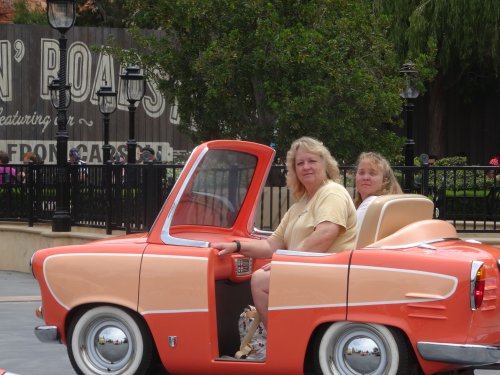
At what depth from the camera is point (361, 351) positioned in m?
6.97

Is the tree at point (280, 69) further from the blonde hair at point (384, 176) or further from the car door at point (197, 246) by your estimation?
the car door at point (197, 246)

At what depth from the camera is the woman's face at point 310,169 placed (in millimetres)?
7773

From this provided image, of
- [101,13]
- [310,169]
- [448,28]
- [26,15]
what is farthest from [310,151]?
[101,13]

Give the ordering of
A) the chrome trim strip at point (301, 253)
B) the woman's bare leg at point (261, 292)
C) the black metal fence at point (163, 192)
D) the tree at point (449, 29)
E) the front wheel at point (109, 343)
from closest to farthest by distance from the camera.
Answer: the chrome trim strip at point (301, 253)
the woman's bare leg at point (261, 292)
the front wheel at point (109, 343)
the black metal fence at point (163, 192)
the tree at point (449, 29)

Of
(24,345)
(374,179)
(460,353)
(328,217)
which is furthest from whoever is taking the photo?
(24,345)

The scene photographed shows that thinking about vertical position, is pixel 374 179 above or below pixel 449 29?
below

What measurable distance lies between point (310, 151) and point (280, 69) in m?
12.2

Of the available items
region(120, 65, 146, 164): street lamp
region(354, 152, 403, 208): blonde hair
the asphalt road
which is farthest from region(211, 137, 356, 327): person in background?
region(120, 65, 146, 164): street lamp

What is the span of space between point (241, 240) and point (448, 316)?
1.67 metres

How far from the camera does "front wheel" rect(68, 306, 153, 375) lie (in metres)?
7.66

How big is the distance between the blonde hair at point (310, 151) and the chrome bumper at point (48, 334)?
5.74 feet

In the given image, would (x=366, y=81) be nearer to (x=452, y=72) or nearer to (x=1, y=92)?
(x=1, y=92)

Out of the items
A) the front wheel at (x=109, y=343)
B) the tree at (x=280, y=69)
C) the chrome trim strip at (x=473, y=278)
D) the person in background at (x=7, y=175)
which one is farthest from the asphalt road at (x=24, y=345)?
the tree at (x=280, y=69)

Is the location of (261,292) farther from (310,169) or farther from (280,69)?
(280,69)
